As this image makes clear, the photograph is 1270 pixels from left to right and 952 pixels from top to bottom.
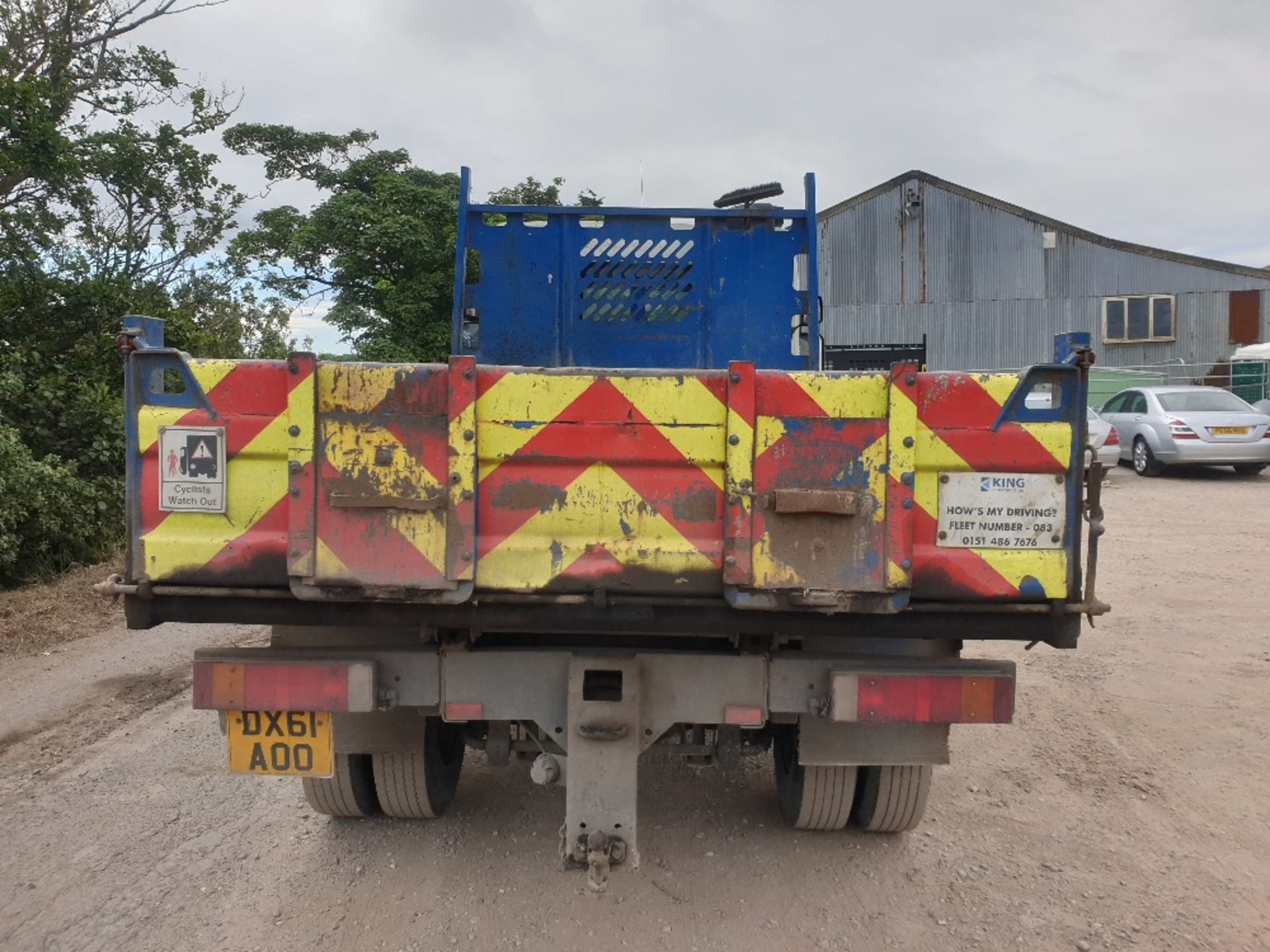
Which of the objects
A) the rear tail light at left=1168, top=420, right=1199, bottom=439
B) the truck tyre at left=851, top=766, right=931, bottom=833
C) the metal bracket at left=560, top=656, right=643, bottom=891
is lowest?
the truck tyre at left=851, top=766, right=931, bottom=833

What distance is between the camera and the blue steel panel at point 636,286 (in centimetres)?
414

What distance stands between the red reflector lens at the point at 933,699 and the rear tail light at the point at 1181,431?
12.6 metres

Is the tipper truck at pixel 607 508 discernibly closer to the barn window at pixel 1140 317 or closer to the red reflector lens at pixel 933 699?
the red reflector lens at pixel 933 699

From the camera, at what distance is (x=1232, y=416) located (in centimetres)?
1323

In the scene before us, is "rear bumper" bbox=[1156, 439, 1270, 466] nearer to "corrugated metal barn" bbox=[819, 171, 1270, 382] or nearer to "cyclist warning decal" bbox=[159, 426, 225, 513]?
"corrugated metal barn" bbox=[819, 171, 1270, 382]

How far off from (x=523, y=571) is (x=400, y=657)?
1.96 feet

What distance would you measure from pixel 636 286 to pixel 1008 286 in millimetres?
24990

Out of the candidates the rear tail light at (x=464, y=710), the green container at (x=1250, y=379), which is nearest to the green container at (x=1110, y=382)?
the green container at (x=1250, y=379)

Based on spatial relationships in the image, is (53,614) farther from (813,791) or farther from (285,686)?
(813,791)

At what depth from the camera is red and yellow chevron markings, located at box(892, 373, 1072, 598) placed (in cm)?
246

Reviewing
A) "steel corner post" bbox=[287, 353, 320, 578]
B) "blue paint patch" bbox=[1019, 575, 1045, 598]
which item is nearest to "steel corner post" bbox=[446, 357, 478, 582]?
"steel corner post" bbox=[287, 353, 320, 578]

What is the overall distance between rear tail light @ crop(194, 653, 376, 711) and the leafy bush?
18.9 feet

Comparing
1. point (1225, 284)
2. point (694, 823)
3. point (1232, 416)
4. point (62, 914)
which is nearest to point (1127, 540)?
point (1232, 416)

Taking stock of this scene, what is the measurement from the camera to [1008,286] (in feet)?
86.0
